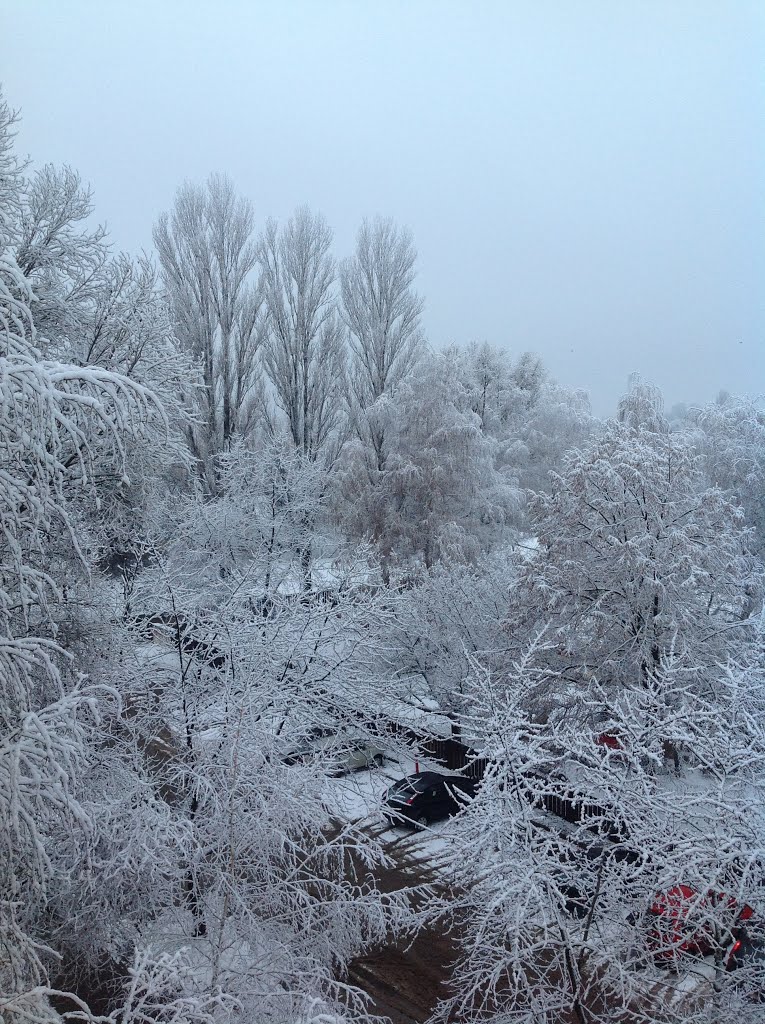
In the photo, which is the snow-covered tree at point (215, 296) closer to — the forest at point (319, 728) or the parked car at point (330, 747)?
the forest at point (319, 728)

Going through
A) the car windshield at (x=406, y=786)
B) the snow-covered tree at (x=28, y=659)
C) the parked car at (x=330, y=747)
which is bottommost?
the car windshield at (x=406, y=786)

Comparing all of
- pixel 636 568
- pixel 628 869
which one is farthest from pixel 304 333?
pixel 628 869

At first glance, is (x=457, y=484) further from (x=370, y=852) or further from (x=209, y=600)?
(x=370, y=852)

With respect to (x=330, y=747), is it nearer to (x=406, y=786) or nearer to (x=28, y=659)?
(x=406, y=786)

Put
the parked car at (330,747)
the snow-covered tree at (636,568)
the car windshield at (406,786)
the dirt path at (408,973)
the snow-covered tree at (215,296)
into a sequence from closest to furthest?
the dirt path at (408,973) < the parked car at (330,747) < the snow-covered tree at (636,568) < the car windshield at (406,786) < the snow-covered tree at (215,296)

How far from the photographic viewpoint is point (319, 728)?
323 inches

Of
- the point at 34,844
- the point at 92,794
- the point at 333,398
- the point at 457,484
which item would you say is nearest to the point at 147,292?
the point at 92,794

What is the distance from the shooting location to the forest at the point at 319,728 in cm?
375

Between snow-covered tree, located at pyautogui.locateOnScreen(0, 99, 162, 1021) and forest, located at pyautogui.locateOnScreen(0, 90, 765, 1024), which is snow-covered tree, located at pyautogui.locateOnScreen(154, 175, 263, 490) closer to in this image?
forest, located at pyautogui.locateOnScreen(0, 90, 765, 1024)

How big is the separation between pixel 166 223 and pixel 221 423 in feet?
18.4

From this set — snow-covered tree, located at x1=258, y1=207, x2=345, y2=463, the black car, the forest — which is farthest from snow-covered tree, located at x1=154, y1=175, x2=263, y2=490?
the black car

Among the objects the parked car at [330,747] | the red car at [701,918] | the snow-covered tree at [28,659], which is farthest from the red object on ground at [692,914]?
the snow-covered tree at [28,659]

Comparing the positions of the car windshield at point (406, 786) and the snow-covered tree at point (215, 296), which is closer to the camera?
the car windshield at point (406, 786)

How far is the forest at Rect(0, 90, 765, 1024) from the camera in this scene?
148 inches
